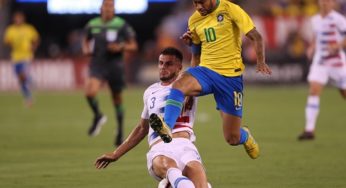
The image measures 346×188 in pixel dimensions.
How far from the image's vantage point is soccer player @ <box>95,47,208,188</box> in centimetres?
926

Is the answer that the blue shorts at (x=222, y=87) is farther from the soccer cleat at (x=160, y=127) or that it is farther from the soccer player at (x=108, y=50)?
the soccer player at (x=108, y=50)

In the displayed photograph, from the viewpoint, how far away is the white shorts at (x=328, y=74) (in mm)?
16844

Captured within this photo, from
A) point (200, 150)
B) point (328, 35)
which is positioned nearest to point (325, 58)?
point (328, 35)

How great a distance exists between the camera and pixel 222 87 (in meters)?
10.7

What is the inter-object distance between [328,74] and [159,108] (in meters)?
7.66

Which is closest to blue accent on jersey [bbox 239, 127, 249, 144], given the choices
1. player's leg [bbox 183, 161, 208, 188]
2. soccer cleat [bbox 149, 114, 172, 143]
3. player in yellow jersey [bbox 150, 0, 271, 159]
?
player in yellow jersey [bbox 150, 0, 271, 159]

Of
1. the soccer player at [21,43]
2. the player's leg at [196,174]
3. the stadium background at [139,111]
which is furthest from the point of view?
the soccer player at [21,43]

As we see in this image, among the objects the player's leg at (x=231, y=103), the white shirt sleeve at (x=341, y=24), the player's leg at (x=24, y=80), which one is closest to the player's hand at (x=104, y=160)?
the player's leg at (x=231, y=103)

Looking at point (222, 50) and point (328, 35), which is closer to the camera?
point (222, 50)

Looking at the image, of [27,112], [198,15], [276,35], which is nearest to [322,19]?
[198,15]

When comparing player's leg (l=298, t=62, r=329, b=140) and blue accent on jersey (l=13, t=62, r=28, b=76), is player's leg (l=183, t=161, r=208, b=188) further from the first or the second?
blue accent on jersey (l=13, t=62, r=28, b=76)

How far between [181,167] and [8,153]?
21.0 ft

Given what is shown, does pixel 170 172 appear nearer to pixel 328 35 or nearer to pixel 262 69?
pixel 262 69

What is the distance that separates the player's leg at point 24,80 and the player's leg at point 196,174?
58.5 feet
